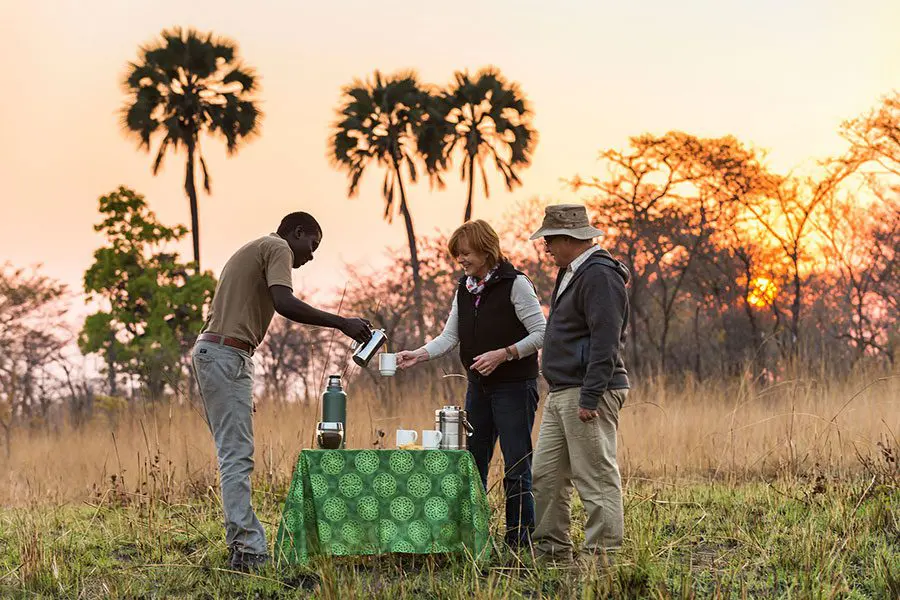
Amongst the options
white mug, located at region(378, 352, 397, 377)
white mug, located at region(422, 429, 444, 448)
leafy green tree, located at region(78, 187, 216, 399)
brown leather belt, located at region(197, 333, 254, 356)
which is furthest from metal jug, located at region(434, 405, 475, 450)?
leafy green tree, located at region(78, 187, 216, 399)

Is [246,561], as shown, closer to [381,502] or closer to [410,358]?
[381,502]

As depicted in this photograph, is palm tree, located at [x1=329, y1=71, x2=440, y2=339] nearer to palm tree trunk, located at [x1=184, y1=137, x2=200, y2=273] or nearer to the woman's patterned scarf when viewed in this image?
palm tree trunk, located at [x1=184, y1=137, x2=200, y2=273]

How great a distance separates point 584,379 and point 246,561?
190 cm

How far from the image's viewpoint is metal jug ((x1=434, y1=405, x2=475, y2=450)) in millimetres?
5207

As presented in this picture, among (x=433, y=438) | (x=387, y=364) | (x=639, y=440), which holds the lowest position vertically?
(x=639, y=440)

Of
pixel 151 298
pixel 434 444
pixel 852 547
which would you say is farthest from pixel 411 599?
pixel 151 298

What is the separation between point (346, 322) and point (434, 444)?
28.8 inches

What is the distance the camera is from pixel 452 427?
5.25 m

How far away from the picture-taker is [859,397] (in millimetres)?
10656

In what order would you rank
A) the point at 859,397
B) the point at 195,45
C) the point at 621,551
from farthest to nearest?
the point at 195,45 < the point at 859,397 < the point at 621,551

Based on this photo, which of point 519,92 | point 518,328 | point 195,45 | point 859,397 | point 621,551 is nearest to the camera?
point 621,551

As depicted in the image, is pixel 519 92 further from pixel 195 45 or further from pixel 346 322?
pixel 346 322

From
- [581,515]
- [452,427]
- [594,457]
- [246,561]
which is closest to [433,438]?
[452,427]

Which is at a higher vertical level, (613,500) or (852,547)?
(613,500)
